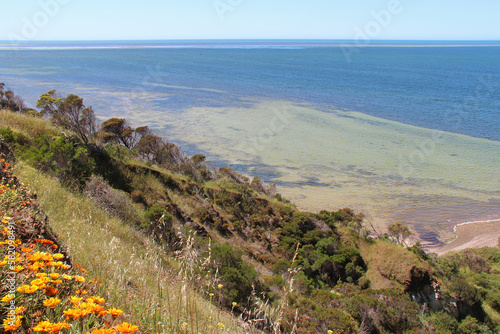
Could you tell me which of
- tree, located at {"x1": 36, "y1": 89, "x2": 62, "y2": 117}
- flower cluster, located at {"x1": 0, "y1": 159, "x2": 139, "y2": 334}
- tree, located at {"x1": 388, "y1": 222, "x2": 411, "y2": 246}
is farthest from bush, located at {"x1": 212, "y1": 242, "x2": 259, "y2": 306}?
tree, located at {"x1": 36, "y1": 89, "x2": 62, "y2": 117}

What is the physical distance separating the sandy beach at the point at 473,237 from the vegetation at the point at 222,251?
1171 millimetres

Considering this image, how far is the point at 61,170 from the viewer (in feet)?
27.8

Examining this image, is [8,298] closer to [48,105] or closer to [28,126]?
[28,126]

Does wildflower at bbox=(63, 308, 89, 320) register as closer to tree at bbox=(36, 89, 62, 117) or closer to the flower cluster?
the flower cluster

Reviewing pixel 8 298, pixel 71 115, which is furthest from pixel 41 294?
pixel 71 115

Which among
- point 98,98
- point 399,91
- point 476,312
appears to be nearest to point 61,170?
point 476,312

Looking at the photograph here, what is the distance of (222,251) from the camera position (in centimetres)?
850

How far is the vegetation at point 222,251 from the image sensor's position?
3680 millimetres

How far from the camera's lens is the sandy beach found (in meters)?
16.0

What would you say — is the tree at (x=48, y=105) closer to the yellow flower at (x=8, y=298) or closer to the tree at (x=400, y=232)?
the tree at (x=400, y=232)

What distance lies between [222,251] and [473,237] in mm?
14751

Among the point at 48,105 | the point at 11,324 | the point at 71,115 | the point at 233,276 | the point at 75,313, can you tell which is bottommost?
the point at 233,276

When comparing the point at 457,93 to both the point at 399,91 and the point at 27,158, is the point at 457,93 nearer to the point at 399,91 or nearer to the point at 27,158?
the point at 399,91

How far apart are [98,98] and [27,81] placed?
19.5m
